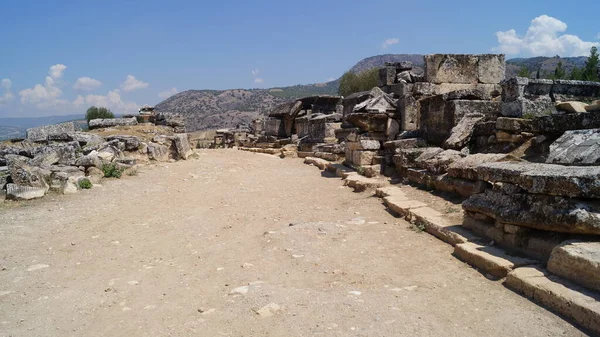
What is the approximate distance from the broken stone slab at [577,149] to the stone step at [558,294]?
1475 mm

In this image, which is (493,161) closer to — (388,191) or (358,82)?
(388,191)

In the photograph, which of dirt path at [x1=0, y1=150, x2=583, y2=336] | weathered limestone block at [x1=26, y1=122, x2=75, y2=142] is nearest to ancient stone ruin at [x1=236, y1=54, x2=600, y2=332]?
dirt path at [x1=0, y1=150, x2=583, y2=336]

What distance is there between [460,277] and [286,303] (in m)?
1.72

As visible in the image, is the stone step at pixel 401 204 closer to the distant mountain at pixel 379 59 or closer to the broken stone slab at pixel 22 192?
the broken stone slab at pixel 22 192

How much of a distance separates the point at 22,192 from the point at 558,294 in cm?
814

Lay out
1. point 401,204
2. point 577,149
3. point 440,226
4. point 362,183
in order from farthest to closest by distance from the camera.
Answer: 1. point 362,183
2. point 401,204
3. point 440,226
4. point 577,149

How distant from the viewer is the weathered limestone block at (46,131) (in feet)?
39.5

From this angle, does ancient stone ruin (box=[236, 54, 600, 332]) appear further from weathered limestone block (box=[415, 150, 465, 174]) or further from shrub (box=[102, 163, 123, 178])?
shrub (box=[102, 163, 123, 178])

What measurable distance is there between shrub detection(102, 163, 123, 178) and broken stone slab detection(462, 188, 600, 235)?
7.94 meters

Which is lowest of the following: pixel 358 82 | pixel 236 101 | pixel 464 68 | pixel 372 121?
pixel 372 121

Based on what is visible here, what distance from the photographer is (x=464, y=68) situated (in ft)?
40.6

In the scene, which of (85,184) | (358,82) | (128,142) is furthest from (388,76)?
(358,82)

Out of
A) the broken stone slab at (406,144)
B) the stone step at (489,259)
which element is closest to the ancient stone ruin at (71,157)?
the broken stone slab at (406,144)

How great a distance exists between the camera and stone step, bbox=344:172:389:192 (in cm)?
832
